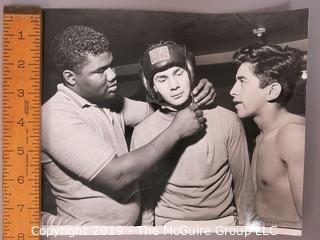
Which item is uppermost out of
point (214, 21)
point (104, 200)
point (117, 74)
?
point (214, 21)

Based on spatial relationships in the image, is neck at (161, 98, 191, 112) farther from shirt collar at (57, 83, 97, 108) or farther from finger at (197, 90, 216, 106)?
shirt collar at (57, 83, 97, 108)

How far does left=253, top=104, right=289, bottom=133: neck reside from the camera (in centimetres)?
105

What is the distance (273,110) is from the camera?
3.46ft

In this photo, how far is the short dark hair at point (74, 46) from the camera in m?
1.01

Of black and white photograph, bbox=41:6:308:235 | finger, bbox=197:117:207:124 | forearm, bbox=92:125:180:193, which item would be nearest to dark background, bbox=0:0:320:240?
black and white photograph, bbox=41:6:308:235

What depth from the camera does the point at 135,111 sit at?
1032 millimetres

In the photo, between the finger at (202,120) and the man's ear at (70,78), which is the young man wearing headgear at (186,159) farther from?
the man's ear at (70,78)

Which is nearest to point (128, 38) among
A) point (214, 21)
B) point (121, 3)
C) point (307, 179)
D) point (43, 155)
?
point (121, 3)

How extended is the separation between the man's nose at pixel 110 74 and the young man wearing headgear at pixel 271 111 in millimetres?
276

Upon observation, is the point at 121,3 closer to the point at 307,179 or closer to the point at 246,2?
the point at 246,2

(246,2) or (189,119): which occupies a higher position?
(246,2)

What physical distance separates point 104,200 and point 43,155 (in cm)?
17

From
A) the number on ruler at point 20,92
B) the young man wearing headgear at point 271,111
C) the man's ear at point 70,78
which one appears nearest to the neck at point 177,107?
the young man wearing headgear at point 271,111

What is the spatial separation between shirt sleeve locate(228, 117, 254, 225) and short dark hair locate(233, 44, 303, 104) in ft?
0.40
